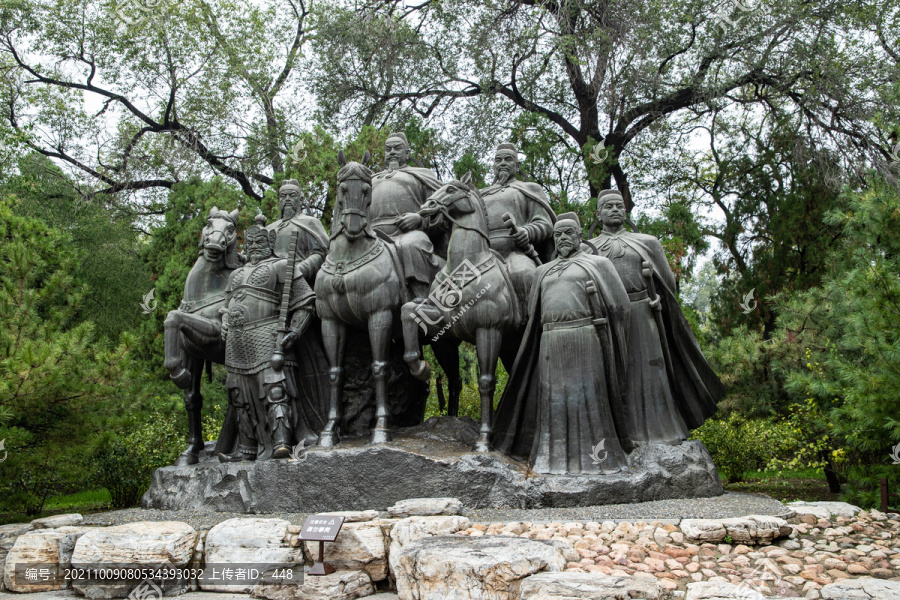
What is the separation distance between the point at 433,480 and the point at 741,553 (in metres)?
2.65

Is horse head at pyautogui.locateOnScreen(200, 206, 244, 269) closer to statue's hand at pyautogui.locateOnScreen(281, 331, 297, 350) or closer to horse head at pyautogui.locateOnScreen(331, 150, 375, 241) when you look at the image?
statue's hand at pyautogui.locateOnScreen(281, 331, 297, 350)

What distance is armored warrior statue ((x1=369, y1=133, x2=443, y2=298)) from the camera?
25.8 ft

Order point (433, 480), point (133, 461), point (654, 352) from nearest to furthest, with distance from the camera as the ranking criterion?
1. point (433, 480)
2. point (654, 352)
3. point (133, 461)

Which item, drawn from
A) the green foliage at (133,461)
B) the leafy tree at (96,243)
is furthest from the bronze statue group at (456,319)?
the leafy tree at (96,243)

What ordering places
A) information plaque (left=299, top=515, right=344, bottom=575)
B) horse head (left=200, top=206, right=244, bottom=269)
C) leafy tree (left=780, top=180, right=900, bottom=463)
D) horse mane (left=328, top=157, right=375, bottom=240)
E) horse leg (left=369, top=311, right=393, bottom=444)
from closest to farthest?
information plaque (left=299, top=515, right=344, bottom=575), leafy tree (left=780, top=180, right=900, bottom=463), horse mane (left=328, top=157, right=375, bottom=240), horse leg (left=369, top=311, right=393, bottom=444), horse head (left=200, top=206, right=244, bottom=269)

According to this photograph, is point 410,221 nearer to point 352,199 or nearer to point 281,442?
point 352,199

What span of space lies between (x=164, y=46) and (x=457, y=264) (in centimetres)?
1331

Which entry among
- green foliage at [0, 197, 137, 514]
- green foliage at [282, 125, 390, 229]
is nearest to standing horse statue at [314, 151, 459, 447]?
green foliage at [0, 197, 137, 514]

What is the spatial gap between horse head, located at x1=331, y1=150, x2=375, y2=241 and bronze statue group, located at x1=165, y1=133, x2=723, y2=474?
0.05 feet


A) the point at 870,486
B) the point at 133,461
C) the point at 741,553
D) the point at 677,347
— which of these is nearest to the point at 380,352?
the point at 677,347

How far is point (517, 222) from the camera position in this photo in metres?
8.06

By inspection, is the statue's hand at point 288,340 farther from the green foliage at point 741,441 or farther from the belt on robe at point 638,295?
the green foliage at point 741,441

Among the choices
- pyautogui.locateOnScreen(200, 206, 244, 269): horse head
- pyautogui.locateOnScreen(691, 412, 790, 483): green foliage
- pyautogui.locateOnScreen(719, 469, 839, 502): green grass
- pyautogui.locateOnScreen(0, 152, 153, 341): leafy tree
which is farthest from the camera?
pyautogui.locateOnScreen(0, 152, 153, 341): leafy tree

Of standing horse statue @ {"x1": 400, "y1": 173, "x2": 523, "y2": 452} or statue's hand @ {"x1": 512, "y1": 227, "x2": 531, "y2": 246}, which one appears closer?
standing horse statue @ {"x1": 400, "y1": 173, "x2": 523, "y2": 452}
